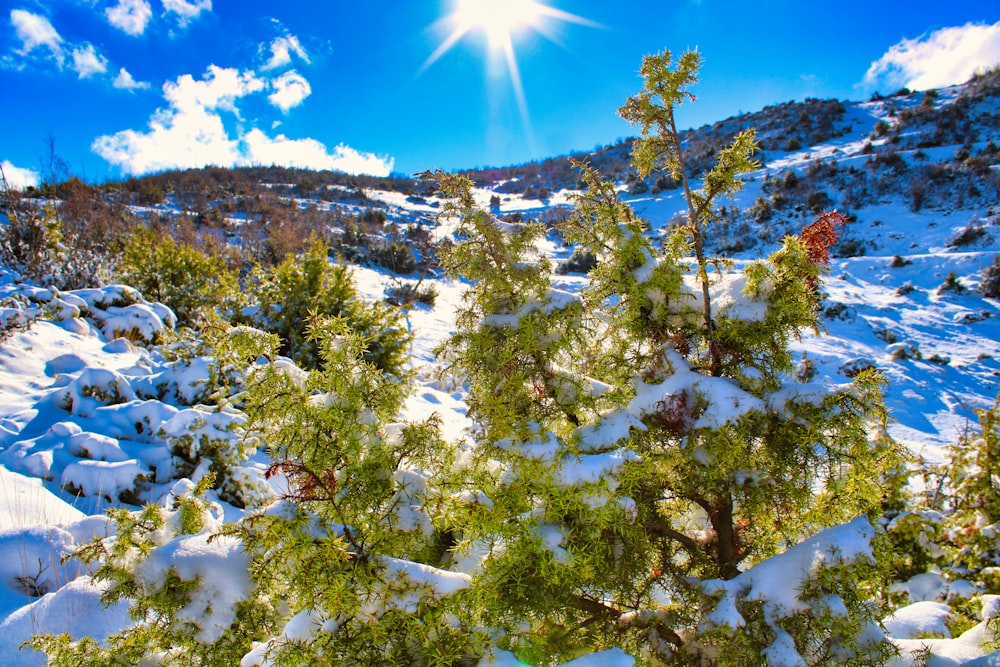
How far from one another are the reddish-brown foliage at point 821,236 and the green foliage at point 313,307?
5.07 metres

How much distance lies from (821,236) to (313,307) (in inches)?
228

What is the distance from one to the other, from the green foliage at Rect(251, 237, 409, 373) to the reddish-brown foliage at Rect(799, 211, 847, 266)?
507 cm

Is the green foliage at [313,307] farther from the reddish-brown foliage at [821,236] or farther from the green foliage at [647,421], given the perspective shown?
the reddish-brown foliage at [821,236]

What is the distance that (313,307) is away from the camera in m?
6.37

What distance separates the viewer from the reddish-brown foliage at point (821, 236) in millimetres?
2057

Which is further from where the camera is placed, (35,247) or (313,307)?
(35,247)

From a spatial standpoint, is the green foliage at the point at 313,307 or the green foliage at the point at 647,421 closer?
the green foliage at the point at 647,421

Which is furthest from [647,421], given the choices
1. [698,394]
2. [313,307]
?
[313,307]

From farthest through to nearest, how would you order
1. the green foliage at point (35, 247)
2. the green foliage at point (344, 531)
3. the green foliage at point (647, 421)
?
1. the green foliage at point (35, 247)
2. the green foliage at point (647, 421)
3. the green foliage at point (344, 531)

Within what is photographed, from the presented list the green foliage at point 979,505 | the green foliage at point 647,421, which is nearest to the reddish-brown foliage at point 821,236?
the green foliage at point 647,421

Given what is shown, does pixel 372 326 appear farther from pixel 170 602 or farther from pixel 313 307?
pixel 170 602

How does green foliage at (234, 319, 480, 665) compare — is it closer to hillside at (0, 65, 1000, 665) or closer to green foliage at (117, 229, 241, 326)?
hillside at (0, 65, 1000, 665)

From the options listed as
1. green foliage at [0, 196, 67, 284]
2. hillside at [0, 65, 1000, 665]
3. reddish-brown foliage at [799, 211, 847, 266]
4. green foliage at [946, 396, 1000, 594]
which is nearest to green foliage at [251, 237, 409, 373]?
hillside at [0, 65, 1000, 665]

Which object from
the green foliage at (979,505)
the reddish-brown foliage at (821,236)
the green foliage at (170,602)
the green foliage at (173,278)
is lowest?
the green foliage at (979,505)
